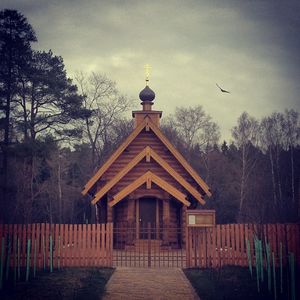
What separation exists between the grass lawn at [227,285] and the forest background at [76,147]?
207cm

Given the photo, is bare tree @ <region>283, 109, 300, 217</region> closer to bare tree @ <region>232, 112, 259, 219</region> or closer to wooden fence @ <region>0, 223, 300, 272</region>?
bare tree @ <region>232, 112, 259, 219</region>

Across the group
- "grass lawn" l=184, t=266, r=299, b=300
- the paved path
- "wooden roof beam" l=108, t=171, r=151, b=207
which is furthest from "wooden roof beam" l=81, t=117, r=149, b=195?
"grass lawn" l=184, t=266, r=299, b=300

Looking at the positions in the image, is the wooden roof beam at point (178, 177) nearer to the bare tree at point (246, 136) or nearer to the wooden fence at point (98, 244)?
the wooden fence at point (98, 244)

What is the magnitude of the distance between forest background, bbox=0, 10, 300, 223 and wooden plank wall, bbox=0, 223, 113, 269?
1.68 meters

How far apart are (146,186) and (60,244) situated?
5.97 m

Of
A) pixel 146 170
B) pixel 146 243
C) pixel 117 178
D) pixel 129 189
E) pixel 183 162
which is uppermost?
pixel 183 162

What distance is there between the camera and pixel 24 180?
1931 centimetres

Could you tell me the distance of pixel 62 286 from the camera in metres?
11.1

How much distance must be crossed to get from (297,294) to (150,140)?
1314cm

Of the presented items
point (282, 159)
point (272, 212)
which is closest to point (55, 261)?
point (272, 212)

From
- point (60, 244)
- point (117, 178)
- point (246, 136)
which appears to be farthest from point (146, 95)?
point (246, 136)

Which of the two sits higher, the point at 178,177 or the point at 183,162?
the point at 183,162

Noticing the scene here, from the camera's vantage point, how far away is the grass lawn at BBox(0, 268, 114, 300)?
9.87 metres

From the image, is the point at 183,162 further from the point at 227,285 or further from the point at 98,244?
the point at 227,285
